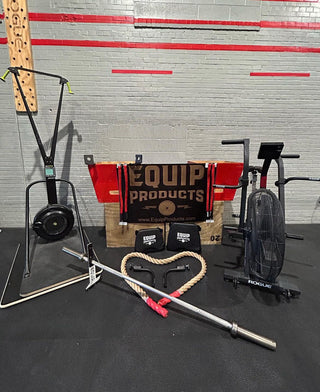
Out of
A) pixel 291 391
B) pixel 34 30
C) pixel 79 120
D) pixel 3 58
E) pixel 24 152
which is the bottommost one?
pixel 291 391

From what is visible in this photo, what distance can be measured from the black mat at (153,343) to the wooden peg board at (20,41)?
2.27 metres

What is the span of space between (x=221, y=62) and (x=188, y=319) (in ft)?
9.79

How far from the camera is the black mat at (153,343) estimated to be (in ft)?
3.99

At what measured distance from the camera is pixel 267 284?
184 centimetres

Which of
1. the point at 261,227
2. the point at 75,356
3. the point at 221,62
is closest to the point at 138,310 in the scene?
the point at 75,356

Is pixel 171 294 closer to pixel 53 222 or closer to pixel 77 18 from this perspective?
pixel 53 222

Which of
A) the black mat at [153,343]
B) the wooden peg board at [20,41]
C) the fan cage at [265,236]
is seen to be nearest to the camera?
the black mat at [153,343]

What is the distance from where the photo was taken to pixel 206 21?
2676 millimetres

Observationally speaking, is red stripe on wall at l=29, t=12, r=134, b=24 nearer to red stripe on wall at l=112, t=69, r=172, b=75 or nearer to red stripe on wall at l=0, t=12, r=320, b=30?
red stripe on wall at l=0, t=12, r=320, b=30

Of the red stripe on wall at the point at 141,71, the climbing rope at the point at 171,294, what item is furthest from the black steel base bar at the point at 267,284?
the red stripe on wall at the point at 141,71

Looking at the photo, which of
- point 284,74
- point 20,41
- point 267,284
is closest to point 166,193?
point 267,284

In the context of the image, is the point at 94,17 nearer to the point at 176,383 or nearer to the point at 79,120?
the point at 79,120

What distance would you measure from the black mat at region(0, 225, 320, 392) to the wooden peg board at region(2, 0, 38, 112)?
2.27m

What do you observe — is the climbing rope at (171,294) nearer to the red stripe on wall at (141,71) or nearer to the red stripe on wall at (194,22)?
the red stripe on wall at (141,71)
